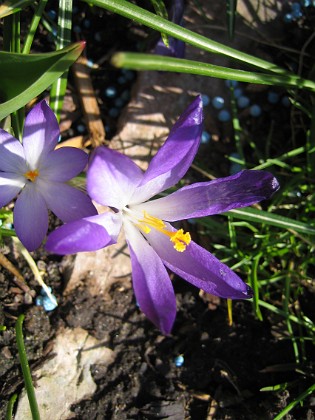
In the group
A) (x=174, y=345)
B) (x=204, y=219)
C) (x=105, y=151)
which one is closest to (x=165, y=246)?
(x=105, y=151)

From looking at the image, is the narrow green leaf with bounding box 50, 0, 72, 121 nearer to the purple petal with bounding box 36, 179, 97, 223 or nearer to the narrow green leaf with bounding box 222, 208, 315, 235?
the purple petal with bounding box 36, 179, 97, 223

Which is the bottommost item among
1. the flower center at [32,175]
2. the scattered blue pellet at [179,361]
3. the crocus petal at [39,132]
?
the scattered blue pellet at [179,361]

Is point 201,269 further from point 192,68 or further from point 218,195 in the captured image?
point 192,68

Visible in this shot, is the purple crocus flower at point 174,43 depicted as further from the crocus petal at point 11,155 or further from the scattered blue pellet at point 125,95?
the crocus petal at point 11,155

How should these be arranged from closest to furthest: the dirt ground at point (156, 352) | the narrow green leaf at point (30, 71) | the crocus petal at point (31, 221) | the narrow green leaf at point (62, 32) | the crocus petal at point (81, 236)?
1. the crocus petal at point (81, 236)
2. the narrow green leaf at point (30, 71)
3. the crocus petal at point (31, 221)
4. the narrow green leaf at point (62, 32)
5. the dirt ground at point (156, 352)

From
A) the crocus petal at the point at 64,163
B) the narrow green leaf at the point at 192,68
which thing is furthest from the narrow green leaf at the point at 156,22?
the crocus petal at the point at 64,163

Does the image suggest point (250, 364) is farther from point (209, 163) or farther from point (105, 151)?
point (105, 151)

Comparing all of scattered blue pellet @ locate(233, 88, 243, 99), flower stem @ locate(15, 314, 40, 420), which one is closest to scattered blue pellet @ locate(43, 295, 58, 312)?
flower stem @ locate(15, 314, 40, 420)

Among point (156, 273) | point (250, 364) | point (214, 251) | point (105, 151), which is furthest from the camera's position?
point (214, 251)
